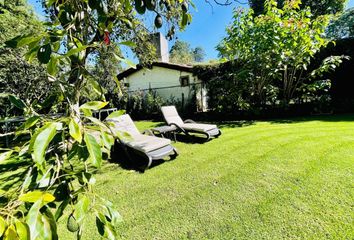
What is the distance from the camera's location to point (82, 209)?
32.4 inches

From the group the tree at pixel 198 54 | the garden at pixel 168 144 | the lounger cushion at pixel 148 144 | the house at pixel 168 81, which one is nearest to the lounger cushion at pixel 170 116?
the garden at pixel 168 144

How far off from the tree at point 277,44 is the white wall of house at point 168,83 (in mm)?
3369

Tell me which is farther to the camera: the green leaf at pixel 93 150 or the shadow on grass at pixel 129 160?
the shadow on grass at pixel 129 160

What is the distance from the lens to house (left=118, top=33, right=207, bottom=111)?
12.5m

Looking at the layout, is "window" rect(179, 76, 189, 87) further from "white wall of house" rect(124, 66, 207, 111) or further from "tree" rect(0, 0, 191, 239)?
"tree" rect(0, 0, 191, 239)

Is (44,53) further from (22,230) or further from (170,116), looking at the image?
(170,116)

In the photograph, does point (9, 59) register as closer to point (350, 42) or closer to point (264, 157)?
point (264, 157)

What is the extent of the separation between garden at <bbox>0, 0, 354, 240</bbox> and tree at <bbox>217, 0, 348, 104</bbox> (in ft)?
0.17

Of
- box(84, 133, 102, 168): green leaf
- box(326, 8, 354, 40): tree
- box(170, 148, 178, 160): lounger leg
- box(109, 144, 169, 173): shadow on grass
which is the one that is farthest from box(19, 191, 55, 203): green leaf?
box(326, 8, 354, 40): tree

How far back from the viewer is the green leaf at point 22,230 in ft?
1.90

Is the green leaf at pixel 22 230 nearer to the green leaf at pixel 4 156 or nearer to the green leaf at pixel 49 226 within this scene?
the green leaf at pixel 49 226

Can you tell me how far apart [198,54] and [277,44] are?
5776 centimetres

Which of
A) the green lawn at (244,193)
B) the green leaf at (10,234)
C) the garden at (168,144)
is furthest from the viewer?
the green lawn at (244,193)

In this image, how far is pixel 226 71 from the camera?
11.5m
